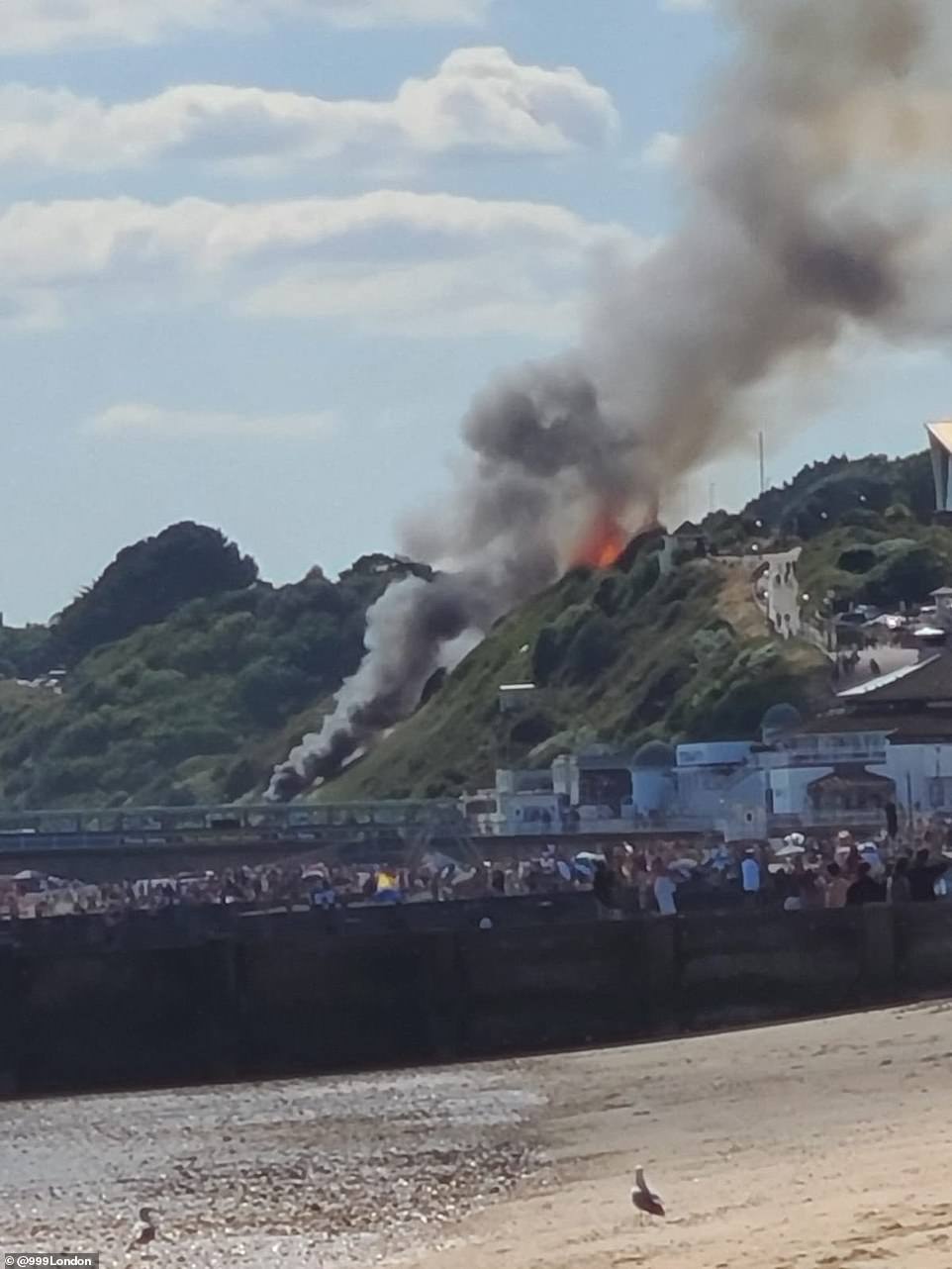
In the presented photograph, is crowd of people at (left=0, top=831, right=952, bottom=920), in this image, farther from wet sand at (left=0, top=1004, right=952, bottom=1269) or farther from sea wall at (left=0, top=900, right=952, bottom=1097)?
wet sand at (left=0, top=1004, right=952, bottom=1269)

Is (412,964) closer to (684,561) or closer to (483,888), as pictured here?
(483,888)

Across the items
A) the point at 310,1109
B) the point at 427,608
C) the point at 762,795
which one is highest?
the point at 427,608

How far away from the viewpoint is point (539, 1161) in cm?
2628

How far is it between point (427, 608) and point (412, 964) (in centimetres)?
11378

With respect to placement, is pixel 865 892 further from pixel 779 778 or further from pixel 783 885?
pixel 779 778

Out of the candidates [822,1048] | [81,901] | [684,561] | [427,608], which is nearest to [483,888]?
[81,901]

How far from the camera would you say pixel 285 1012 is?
3462 cm

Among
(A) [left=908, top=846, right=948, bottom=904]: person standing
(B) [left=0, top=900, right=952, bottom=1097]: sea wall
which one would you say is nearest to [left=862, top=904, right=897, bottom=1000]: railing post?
(B) [left=0, top=900, right=952, bottom=1097]: sea wall

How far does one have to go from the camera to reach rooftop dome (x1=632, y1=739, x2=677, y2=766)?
109 meters

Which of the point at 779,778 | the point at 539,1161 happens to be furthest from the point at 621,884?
the point at 779,778

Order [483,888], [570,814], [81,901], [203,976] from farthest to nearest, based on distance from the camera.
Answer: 1. [570,814]
2. [81,901]
3. [483,888]
4. [203,976]

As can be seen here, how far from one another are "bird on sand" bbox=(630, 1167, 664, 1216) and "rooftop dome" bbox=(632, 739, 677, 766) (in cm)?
8559

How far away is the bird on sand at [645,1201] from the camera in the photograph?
2216cm

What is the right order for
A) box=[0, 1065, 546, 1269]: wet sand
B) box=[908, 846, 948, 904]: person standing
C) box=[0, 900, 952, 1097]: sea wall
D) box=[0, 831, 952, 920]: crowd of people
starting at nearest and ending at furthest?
→ box=[0, 1065, 546, 1269]: wet sand, box=[0, 900, 952, 1097]: sea wall, box=[908, 846, 948, 904]: person standing, box=[0, 831, 952, 920]: crowd of people
